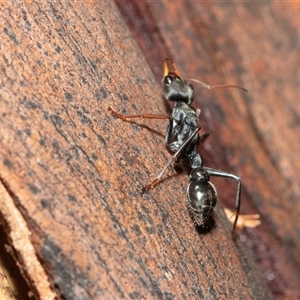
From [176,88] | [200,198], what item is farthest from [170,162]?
[176,88]

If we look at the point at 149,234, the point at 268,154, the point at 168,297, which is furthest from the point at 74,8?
the point at 268,154

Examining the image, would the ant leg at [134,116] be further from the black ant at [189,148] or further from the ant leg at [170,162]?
the ant leg at [170,162]

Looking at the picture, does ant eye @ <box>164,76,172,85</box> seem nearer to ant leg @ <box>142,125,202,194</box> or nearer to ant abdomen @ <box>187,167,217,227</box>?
ant leg @ <box>142,125,202,194</box>

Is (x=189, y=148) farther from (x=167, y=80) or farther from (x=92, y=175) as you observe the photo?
(x=92, y=175)

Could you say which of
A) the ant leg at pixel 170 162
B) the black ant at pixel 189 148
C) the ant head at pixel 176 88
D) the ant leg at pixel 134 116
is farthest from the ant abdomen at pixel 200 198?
the ant head at pixel 176 88

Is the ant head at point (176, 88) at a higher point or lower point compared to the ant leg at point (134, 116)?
lower

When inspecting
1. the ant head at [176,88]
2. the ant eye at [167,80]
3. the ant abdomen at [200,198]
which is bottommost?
the ant abdomen at [200,198]
